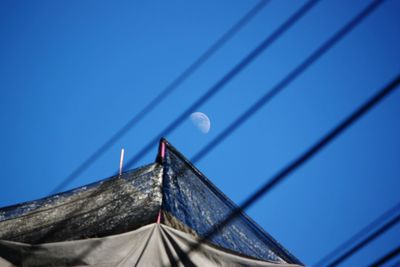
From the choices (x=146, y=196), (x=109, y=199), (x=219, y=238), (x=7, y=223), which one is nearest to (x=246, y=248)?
(x=219, y=238)

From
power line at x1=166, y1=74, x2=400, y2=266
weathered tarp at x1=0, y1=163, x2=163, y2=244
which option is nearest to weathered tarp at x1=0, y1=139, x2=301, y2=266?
weathered tarp at x1=0, y1=163, x2=163, y2=244

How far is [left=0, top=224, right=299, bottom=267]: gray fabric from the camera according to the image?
223 cm

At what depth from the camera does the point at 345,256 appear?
190 centimetres

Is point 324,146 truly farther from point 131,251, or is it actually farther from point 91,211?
point 91,211

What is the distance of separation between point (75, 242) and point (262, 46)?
83.3 inches

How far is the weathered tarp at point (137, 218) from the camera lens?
230 centimetres

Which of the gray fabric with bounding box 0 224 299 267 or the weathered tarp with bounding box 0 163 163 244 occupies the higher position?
the weathered tarp with bounding box 0 163 163 244

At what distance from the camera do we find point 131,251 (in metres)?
2.25

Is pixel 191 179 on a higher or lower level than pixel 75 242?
higher

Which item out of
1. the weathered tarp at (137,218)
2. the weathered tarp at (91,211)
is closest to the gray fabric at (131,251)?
the weathered tarp at (137,218)

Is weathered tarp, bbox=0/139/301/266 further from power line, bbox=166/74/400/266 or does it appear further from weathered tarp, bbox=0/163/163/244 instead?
power line, bbox=166/74/400/266

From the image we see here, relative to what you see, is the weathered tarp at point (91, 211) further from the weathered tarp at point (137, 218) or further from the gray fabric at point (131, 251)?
the gray fabric at point (131, 251)

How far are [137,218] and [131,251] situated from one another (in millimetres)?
379

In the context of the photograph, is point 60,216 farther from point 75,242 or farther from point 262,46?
point 262,46
